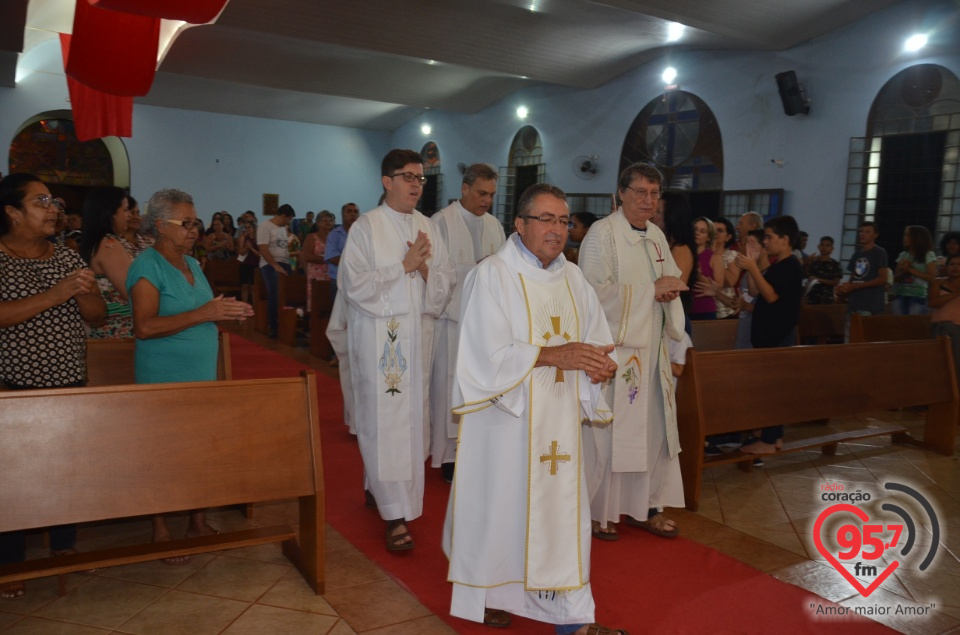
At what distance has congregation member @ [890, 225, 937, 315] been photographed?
7.54 m

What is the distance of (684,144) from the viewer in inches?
502

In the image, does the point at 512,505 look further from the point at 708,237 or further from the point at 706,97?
the point at 706,97

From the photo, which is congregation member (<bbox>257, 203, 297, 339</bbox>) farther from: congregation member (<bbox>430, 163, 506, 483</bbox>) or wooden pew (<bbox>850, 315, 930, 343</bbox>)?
wooden pew (<bbox>850, 315, 930, 343</bbox>)

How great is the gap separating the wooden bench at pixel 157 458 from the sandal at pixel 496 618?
72 centimetres

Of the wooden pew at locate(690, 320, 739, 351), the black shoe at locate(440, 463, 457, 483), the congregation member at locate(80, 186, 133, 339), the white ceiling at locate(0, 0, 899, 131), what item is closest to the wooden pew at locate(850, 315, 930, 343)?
the wooden pew at locate(690, 320, 739, 351)

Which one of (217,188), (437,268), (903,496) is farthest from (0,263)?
(217,188)

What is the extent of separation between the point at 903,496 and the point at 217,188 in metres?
17.2

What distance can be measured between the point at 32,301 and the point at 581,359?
211cm

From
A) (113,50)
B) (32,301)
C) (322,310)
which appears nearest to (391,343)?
(32,301)

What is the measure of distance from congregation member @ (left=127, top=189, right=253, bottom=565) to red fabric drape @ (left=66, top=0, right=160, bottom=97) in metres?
3.15

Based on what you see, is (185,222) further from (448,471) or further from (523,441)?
(448,471)

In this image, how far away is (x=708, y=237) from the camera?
→ 5395mm

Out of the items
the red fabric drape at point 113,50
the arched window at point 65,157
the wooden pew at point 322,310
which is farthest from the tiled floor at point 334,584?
the arched window at point 65,157

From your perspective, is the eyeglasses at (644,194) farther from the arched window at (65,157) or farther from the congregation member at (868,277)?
the arched window at (65,157)
